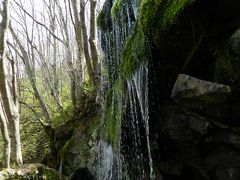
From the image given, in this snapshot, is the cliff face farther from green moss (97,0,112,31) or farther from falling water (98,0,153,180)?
green moss (97,0,112,31)

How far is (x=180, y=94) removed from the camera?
342 centimetres

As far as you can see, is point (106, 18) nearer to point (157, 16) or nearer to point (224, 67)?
point (157, 16)

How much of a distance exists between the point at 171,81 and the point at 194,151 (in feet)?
3.26

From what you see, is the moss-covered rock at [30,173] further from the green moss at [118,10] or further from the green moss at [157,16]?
the green moss at [157,16]

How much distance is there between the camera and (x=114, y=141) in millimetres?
4543

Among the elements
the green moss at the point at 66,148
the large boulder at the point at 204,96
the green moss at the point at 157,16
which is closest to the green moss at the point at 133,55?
the green moss at the point at 157,16

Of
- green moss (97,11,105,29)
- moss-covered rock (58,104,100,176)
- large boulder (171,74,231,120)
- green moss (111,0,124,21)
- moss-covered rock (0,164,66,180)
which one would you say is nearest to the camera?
large boulder (171,74,231,120)

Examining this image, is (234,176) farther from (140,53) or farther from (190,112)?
(140,53)

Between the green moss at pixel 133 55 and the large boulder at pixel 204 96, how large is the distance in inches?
29.1

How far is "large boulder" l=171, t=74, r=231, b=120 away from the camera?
323cm

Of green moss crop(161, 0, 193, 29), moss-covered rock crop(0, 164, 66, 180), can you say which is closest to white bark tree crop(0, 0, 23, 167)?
moss-covered rock crop(0, 164, 66, 180)

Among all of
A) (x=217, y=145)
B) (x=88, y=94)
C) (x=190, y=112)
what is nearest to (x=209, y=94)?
(x=190, y=112)

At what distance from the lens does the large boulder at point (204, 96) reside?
127 inches

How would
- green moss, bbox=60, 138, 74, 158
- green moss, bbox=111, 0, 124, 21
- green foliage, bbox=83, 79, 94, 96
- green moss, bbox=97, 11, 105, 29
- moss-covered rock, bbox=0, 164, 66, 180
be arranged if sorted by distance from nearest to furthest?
green moss, bbox=111, 0, 124, 21 → moss-covered rock, bbox=0, 164, 66, 180 → green moss, bbox=97, 11, 105, 29 → green moss, bbox=60, 138, 74, 158 → green foliage, bbox=83, 79, 94, 96
